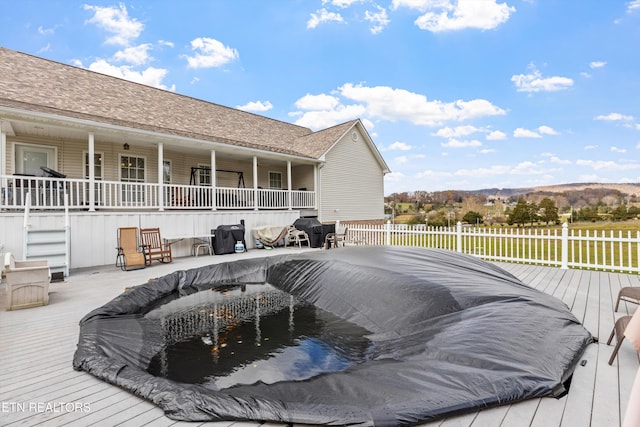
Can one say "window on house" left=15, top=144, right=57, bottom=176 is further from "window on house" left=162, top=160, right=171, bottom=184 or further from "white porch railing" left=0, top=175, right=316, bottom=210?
"window on house" left=162, top=160, right=171, bottom=184

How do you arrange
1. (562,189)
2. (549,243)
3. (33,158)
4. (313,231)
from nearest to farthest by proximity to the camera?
1. (549,243)
2. (33,158)
3. (313,231)
4. (562,189)

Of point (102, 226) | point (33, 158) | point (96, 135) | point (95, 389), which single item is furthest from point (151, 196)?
point (95, 389)

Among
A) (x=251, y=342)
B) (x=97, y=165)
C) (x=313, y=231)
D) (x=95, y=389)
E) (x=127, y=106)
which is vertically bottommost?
(x=251, y=342)

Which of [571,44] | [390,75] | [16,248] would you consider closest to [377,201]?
[390,75]

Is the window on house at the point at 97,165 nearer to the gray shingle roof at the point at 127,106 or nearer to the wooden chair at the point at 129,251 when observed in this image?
the gray shingle roof at the point at 127,106

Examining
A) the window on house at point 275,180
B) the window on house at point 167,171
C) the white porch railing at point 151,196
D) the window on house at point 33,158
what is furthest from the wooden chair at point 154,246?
the window on house at point 275,180

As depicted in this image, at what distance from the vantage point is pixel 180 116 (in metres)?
12.5

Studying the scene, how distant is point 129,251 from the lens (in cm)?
746

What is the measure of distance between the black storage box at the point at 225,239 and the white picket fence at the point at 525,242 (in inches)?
180

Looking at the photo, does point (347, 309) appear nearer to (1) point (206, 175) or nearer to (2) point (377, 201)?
(1) point (206, 175)

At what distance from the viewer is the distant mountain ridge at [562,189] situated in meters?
14.9

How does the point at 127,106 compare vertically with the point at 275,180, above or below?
above

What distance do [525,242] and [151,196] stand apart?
40.8 ft

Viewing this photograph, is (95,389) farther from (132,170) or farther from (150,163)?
(150,163)
